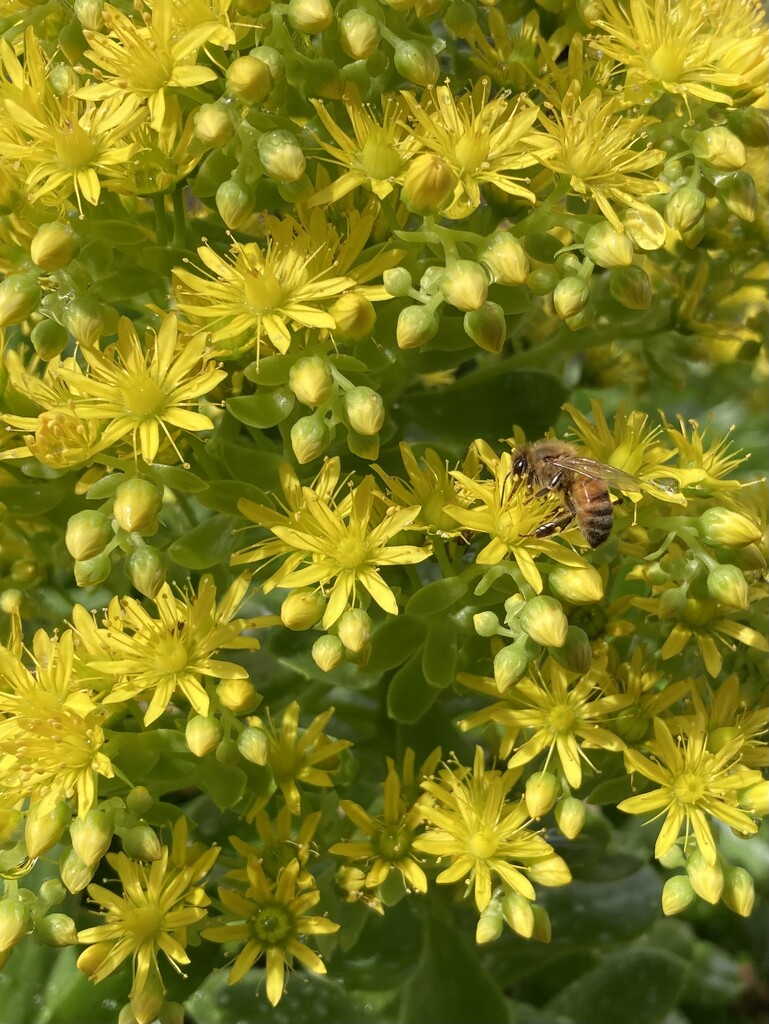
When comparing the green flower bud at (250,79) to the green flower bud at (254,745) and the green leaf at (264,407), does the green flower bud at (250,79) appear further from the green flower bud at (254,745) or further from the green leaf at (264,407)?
the green flower bud at (254,745)

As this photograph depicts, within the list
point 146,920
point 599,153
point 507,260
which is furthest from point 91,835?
point 599,153

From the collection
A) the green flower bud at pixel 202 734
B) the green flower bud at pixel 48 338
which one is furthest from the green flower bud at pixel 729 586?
the green flower bud at pixel 48 338

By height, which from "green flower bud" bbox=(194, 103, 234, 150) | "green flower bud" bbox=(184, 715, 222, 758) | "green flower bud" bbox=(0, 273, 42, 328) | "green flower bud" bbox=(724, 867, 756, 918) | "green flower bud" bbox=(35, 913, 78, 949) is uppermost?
"green flower bud" bbox=(194, 103, 234, 150)

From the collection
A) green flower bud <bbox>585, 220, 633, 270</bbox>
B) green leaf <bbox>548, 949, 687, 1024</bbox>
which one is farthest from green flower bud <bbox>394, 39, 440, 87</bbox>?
green leaf <bbox>548, 949, 687, 1024</bbox>

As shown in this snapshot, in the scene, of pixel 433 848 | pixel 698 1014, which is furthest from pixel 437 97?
pixel 698 1014

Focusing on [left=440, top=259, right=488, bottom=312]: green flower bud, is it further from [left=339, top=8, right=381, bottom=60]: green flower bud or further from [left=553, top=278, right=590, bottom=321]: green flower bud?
[left=339, top=8, right=381, bottom=60]: green flower bud

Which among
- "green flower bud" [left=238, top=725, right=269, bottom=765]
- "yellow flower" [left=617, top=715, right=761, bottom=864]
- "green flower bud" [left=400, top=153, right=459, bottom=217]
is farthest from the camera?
"yellow flower" [left=617, top=715, right=761, bottom=864]
